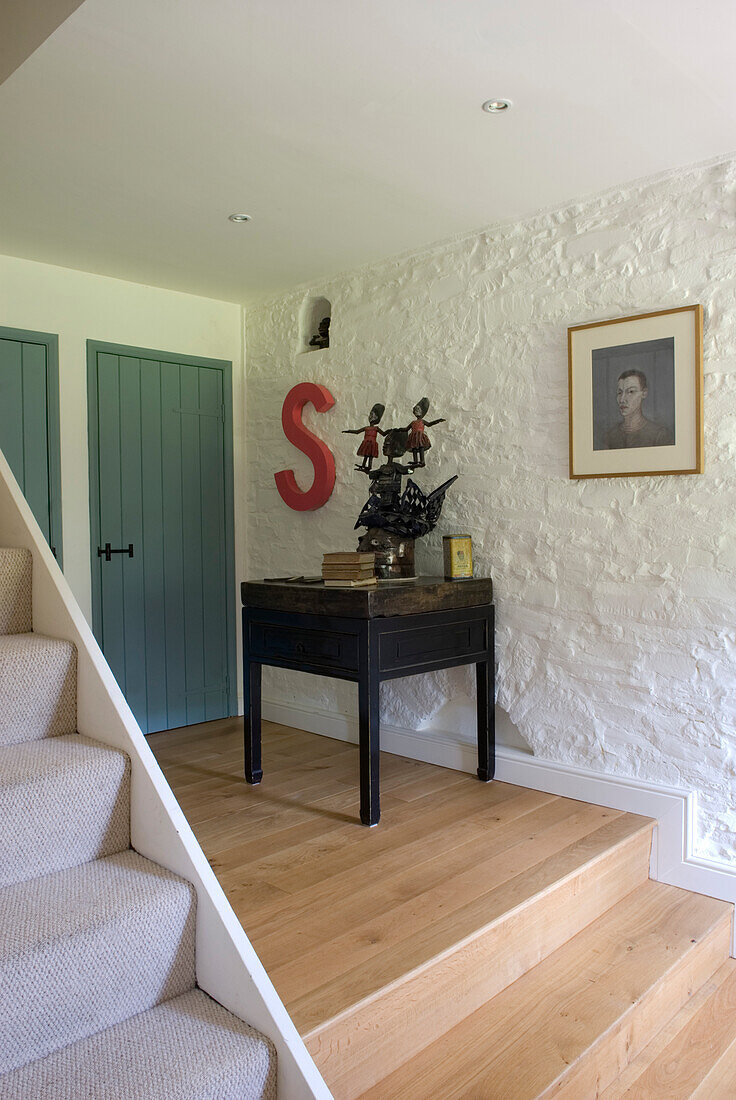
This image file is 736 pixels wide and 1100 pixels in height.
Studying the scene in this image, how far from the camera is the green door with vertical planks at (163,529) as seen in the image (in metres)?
3.90

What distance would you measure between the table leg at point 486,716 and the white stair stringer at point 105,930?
1790mm

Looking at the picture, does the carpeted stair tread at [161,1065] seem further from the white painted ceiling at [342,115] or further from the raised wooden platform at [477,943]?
the white painted ceiling at [342,115]

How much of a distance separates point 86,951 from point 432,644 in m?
1.83

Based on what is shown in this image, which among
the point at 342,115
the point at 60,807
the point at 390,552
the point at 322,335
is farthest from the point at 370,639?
the point at 322,335

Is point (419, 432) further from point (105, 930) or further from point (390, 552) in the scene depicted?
point (105, 930)

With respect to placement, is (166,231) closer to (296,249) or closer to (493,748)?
(296,249)

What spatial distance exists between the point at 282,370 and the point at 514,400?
147 centimetres

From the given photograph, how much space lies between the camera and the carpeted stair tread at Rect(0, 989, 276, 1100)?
3.86 feet

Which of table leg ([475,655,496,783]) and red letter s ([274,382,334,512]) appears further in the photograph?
red letter s ([274,382,334,512])

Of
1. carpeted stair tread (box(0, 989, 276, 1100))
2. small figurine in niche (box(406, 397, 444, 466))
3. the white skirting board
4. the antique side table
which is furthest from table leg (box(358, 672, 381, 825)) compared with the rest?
carpeted stair tread (box(0, 989, 276, 1100))

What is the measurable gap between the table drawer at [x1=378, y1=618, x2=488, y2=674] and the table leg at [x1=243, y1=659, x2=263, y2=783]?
642 millimetres

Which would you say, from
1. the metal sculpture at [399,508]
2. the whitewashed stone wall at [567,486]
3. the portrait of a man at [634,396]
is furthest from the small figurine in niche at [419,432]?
the portrait of a man at [634,396]

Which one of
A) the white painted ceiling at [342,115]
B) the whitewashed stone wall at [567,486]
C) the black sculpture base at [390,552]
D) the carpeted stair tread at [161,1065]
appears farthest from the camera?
the black sculpture base at [390,552]

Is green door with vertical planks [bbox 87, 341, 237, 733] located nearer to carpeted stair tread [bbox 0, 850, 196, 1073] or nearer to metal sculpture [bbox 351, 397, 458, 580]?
metal sculpture [bbox 351, 397, 458, 580]
